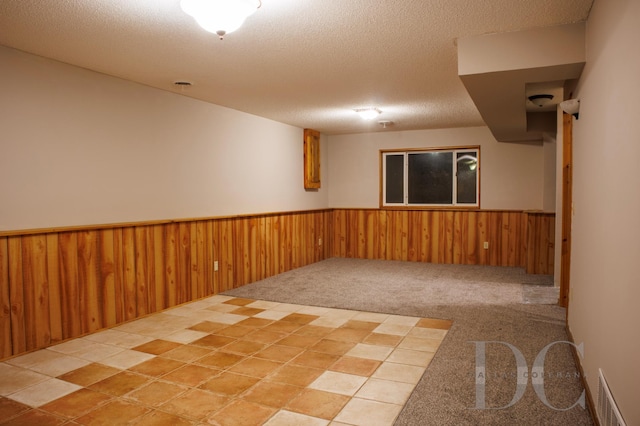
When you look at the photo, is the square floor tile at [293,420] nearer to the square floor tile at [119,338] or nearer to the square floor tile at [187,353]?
the square floor tile at [187,353]

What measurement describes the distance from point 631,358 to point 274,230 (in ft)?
16.8

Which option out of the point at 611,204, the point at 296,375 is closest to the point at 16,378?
the point at 296,375

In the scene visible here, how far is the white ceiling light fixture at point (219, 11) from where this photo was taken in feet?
7.34

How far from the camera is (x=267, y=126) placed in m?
6.30

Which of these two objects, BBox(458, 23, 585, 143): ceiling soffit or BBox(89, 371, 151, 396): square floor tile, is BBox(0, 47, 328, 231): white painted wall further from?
BBox(458, 23, 585, 143): ceiling soffit

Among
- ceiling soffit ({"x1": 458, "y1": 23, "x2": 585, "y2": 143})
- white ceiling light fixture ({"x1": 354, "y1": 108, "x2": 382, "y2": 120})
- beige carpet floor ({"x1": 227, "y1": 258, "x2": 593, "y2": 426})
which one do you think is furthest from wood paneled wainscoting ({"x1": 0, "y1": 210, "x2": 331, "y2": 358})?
ceiling soffit ({"x1": 458, "y1": 23, "x2": 585, "y2": 143})

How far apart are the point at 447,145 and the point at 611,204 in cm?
558

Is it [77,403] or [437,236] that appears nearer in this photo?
[77,403]

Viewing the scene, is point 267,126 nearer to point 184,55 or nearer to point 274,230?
point 274,230

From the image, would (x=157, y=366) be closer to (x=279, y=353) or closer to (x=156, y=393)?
(x=156, y=393)

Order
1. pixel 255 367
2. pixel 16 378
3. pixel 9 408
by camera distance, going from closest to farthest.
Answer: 1. pixel 9 408
2. pixel 16 378
3. pixel 255 367

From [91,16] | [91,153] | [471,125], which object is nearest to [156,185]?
[91,153]

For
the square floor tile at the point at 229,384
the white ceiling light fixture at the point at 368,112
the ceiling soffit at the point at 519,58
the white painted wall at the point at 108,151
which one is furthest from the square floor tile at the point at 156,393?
the white ceiling light fixture at the point at 368,112

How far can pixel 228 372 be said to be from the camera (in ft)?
9.32
